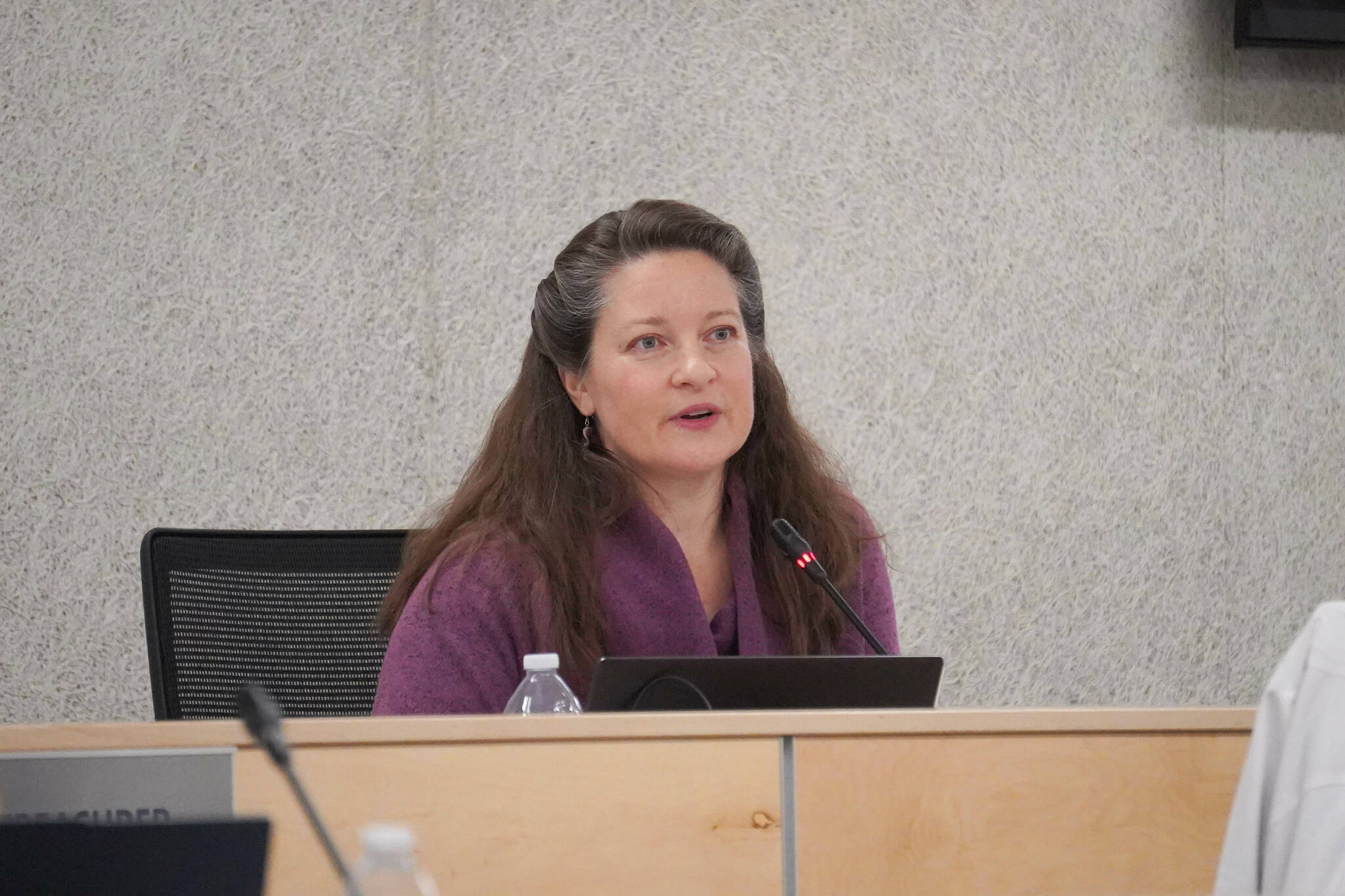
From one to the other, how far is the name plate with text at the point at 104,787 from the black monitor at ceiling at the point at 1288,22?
234 cm

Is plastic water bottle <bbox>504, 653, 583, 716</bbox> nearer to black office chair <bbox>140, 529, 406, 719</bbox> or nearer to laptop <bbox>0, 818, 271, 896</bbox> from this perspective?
black office chair <bbox>140, 529, 406, 719</bbox>

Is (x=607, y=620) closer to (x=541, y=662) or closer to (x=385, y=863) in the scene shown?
(x=541, y=662)

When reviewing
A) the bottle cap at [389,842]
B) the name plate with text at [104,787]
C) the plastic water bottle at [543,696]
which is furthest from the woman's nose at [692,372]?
the bottle cap at [389,842]

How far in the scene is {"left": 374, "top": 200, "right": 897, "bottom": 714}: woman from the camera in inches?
63.9

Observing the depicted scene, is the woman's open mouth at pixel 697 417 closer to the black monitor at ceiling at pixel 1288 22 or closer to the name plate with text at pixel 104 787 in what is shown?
the name plate with text at pixel 104 787

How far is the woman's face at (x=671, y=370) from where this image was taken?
1723 mm

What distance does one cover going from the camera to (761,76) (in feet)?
8.27

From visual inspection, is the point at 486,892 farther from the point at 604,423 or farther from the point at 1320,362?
the point at 1320,362

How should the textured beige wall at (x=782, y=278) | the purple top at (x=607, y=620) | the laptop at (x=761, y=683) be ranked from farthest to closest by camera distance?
the textured beige wall at (x=782, y=278) < the purple top at (x=607, y=620) < the laptop at (x=761, y=683)

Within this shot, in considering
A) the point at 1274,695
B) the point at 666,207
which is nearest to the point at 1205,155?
the point at 666,207

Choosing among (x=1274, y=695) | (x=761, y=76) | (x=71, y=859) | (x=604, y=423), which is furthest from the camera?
(x=761, y=76)

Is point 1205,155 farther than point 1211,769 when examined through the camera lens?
Yes

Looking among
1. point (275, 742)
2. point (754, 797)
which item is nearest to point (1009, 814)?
point (754, 797)

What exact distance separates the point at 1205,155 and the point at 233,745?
88.9 inches
